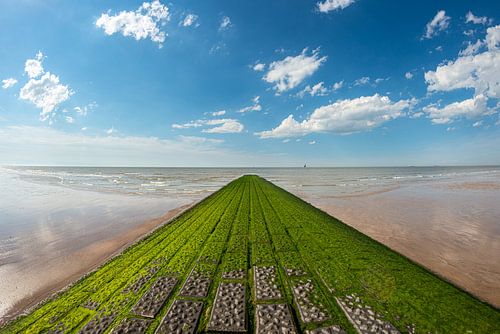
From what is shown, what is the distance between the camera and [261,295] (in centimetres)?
475

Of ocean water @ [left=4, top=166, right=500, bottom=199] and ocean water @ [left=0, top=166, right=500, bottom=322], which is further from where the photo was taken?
ocean water @ [left=4, top=166, right=500, bottom=199]

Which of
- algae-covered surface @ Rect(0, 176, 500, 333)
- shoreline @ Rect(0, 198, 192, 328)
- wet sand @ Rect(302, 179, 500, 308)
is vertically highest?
algae-covered surface @ Rect(0, 176, 500, 333)

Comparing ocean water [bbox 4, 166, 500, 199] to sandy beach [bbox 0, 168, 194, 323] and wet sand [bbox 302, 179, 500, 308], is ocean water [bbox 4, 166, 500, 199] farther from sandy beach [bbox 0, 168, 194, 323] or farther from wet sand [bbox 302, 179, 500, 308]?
wet sand [bbox 302, 179, 500, 308]

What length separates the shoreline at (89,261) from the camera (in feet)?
17.0

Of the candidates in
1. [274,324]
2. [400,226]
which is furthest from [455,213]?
[274,324]

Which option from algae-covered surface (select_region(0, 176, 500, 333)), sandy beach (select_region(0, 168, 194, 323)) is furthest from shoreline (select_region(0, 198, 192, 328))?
algae-covered surface (select_region(0, 176, 500, 333))

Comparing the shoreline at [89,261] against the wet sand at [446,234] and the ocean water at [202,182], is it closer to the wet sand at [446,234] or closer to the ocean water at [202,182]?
the wet sand at [446,234]

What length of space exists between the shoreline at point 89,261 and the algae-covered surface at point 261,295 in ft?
1.45

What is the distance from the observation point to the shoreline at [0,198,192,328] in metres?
5.20

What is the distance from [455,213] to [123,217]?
22011 millimetres

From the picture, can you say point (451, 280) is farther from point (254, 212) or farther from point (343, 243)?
point (254, 212)

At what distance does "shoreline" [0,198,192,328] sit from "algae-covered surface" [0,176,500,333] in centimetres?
44

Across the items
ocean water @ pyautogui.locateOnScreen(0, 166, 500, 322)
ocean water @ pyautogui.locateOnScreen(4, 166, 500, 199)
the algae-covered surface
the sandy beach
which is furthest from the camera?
ocean water @ pyautogui.locateOnScreen(4, 166, 500, 199)

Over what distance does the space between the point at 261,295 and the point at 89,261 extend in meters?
7.07
